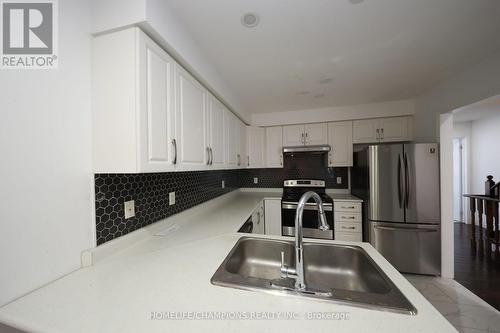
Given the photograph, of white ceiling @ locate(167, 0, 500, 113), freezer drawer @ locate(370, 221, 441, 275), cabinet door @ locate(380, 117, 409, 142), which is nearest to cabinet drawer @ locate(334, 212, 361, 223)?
freezer drawer @ locate(370, 221, 441, 275)

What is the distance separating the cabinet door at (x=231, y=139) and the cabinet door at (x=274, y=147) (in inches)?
31.4

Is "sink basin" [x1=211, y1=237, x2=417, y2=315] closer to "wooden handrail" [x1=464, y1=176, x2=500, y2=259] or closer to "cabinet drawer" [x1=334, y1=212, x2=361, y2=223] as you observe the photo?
"cabinet drawer" [x1=334, y1=212, x2=361, y2=223]

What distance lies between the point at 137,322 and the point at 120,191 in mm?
823

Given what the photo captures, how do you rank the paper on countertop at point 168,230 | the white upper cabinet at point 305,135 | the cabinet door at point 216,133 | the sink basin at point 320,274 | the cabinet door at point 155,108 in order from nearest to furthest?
the sink basin at point 320,274 < the cabinet door at point 155,108 < the paper on countertop at point 168,230 < the cabinet door at point 216,133 < the white upper cabinet at point 305,135

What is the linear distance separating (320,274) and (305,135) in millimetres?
2403

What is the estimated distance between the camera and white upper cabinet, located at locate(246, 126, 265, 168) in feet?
11.0

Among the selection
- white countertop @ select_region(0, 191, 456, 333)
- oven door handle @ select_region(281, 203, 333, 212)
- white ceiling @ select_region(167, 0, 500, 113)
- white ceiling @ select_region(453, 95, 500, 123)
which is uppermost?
white ceiling @ select_region(453, 95, 500, 123)

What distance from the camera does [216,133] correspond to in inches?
77.6

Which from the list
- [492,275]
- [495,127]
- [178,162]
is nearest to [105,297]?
[178,162]

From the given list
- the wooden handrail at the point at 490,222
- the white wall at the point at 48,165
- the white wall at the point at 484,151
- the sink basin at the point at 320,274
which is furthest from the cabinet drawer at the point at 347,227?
the white wall at the point at 484,151

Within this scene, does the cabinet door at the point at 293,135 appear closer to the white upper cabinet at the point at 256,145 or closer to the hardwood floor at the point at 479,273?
the white upper cabinet at the point at 256,145

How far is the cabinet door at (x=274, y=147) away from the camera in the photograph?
330 cm

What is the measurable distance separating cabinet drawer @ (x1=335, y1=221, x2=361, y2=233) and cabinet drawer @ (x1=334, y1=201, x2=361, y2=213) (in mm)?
190

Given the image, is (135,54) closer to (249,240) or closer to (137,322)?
(137,322)
